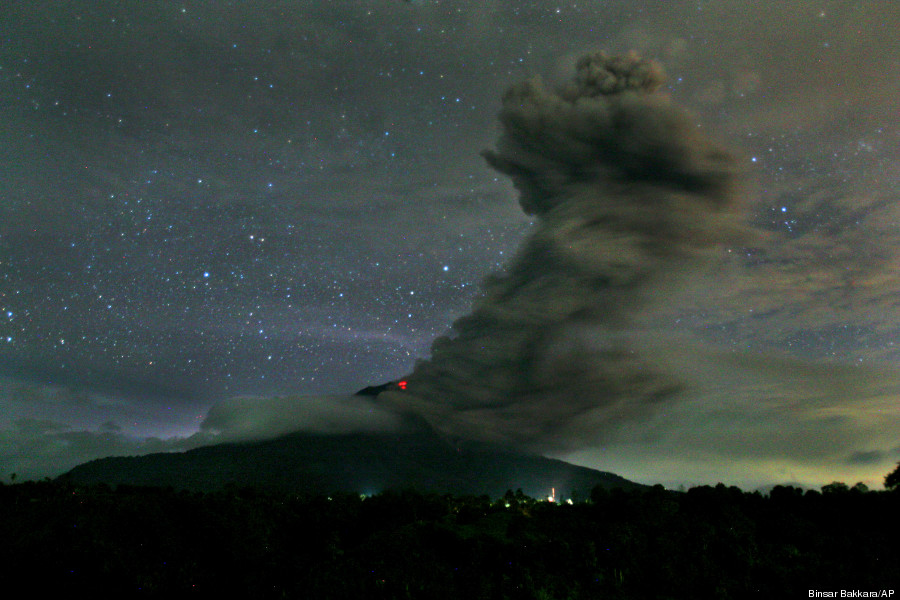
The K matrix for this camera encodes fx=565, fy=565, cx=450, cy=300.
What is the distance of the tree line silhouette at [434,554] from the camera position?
49.1ft

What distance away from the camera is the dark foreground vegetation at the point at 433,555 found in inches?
588

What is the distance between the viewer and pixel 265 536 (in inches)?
Answer: 796

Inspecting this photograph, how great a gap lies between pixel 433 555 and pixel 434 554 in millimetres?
130

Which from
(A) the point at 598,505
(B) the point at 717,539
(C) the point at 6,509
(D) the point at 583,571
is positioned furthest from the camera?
(A) the point at 598,505

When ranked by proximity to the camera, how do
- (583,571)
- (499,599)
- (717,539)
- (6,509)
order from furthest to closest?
(6,509), (717,539), (583,571), (499,599)

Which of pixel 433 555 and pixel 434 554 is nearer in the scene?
pixel 433 555

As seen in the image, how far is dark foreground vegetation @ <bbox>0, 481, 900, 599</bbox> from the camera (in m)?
14.9

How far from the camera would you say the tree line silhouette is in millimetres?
14953

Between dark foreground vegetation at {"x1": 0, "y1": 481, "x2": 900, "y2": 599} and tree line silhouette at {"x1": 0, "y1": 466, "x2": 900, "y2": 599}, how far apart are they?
0.04 m

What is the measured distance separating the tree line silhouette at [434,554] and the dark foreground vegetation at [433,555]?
0.04m

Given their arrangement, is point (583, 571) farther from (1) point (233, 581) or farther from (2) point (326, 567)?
(1) point (233, 581)

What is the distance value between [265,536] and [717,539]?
1602cm

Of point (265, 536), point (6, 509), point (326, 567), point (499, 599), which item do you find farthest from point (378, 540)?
point (6, 509)

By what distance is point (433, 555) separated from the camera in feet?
53.1
